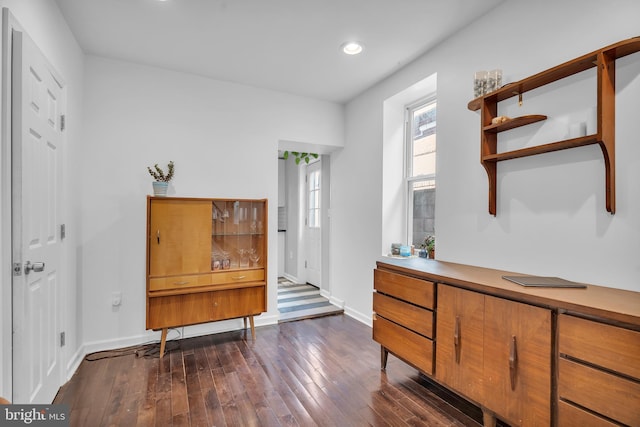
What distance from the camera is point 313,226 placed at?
17.6 ft

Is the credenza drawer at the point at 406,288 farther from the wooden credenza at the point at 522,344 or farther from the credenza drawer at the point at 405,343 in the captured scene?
the credenza drawer at the point at 405,343

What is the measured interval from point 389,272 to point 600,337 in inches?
50.4

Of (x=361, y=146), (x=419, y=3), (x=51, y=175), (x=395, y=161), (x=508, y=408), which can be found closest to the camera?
(x=508, y=408)

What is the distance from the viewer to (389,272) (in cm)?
240

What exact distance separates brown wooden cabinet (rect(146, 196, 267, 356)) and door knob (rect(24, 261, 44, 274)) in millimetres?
923

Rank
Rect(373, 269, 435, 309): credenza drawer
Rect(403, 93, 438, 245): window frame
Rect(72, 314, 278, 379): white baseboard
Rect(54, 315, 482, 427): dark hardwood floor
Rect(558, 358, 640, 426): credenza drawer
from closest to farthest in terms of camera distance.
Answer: Rect(558, 358, 640, 426): credenza drawer < Rect(54, 315, 482, 427): dark hardwood floor < Rect(373, 269, 435, 309): credenza drawer < Rect(72, 314, 278, 379): white baseboard < Rect(403, 93, 438, 245): window frame

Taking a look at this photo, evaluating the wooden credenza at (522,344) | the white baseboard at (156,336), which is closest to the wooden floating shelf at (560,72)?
the wooden credenza at (522,344)

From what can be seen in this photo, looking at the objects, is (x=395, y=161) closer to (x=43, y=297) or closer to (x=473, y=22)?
(x=473, y=22)

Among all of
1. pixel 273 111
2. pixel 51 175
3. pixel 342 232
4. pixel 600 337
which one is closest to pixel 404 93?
pixel 273 111

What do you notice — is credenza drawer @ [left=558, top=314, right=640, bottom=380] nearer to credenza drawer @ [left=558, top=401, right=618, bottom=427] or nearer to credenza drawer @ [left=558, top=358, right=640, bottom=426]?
credenza drawer @ [left=558, top=358, right=640, bottom=426]

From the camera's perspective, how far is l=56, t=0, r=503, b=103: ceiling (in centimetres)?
220

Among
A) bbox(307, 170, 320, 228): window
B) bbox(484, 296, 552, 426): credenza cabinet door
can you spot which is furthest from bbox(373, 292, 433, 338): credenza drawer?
bbox(307, 170, 320, 228): window

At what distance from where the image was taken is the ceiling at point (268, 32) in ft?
7.21

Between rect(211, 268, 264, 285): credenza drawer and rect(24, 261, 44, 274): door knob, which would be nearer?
rect(24, 261, 44, 274): door knob
